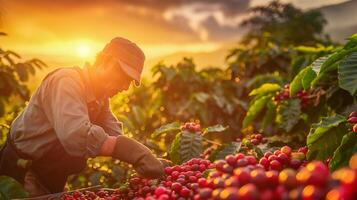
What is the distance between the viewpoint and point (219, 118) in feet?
27.9

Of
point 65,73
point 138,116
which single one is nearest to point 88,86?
point 65,73

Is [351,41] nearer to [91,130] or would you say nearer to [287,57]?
[91,130]

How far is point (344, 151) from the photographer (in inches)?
103

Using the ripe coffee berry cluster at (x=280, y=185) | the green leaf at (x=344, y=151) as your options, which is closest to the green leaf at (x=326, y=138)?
the green leaf at (x=344, y=151)

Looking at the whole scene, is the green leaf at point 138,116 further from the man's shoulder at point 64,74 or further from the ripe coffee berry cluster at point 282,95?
the man's shoulder at point 64,74

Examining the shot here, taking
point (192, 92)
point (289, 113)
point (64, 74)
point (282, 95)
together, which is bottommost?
point (192, 92)

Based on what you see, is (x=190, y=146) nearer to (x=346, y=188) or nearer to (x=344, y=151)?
(x=344, y=151)

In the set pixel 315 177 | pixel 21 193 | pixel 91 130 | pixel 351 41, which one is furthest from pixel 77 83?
pixel 315 177

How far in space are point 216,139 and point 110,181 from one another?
3123 millimetres

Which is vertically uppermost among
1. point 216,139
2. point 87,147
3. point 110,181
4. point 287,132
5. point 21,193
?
point 87,147

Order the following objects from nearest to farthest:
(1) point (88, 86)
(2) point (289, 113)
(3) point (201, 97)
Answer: (1) point (88, 86) < (2) point (289, 113) < (3) point (201, 97)

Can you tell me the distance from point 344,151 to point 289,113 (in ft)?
7.82

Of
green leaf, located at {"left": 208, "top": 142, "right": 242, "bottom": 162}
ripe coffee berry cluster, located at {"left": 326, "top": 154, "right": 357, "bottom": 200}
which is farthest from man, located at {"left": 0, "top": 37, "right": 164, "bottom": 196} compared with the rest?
ripe coffee berry cluster, located at {"left": 326, "top": 154, "right": 357, "bottom": 200}

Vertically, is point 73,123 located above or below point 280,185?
below
